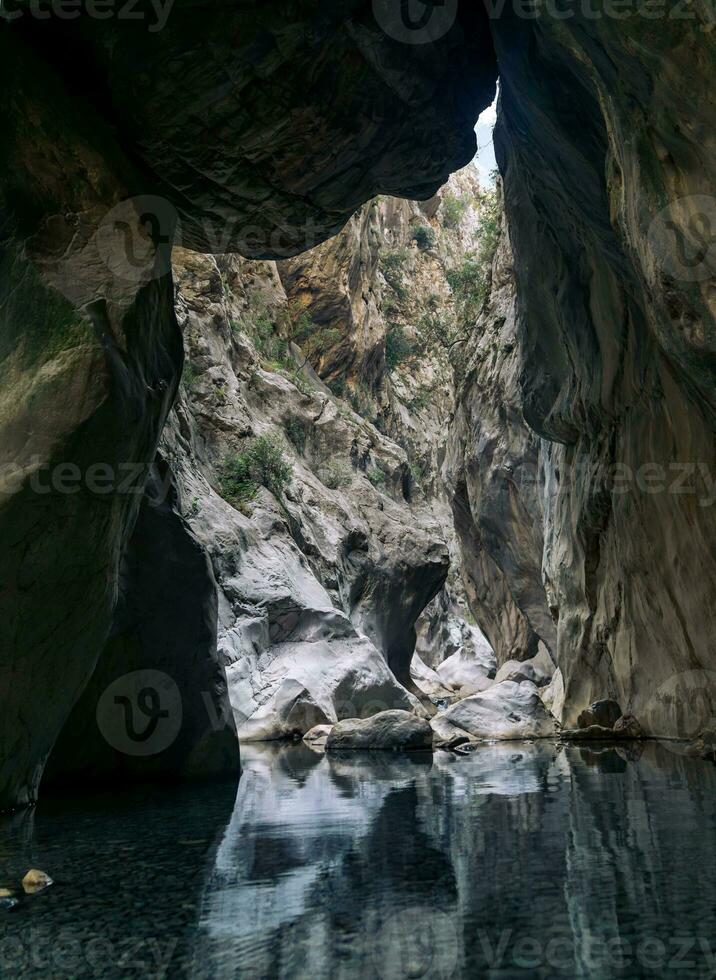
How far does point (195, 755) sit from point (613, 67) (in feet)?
24.8

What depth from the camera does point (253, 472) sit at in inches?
878

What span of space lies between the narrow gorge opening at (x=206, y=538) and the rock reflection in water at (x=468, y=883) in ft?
0.08

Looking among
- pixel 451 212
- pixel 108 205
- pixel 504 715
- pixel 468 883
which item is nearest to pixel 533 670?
pixel 504 715

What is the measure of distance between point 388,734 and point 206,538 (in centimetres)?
683

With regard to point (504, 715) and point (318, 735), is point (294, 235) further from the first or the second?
point (318, 735)

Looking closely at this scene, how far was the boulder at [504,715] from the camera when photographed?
1453 centimetres

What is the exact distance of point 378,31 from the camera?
295 inches

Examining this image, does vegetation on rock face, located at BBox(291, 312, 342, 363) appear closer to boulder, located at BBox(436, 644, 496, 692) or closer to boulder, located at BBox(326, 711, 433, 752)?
boulder, located at BBox(436, 644, 496, 692)

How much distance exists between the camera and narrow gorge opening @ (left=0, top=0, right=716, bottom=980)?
3451 mm

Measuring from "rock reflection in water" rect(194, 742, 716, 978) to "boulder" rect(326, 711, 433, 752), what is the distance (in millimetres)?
5572

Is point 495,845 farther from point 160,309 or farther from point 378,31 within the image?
point 378,31

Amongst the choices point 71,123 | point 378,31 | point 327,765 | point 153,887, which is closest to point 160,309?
A: point 71,123

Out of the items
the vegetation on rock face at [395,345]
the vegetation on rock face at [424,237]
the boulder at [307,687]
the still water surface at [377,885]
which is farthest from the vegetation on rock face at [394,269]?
the still water surface at [377,885]

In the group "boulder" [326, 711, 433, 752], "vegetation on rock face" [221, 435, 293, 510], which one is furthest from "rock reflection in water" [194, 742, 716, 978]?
"vegetation on rock face" [221, 435, 293, 510]
